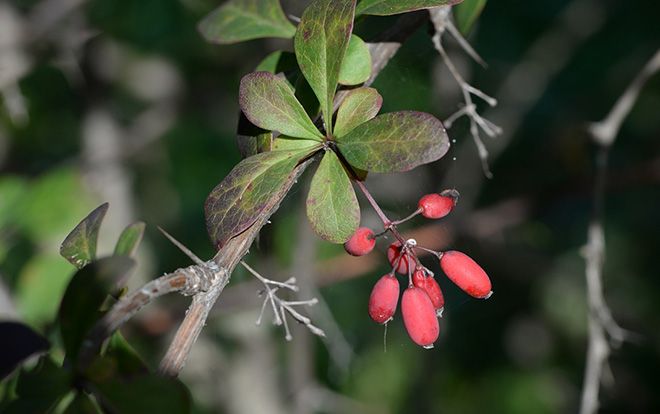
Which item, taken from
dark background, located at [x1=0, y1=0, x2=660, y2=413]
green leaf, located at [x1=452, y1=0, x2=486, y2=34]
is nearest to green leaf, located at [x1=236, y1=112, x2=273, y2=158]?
green leaf, located at [x1=452, y1=0, x2=486, y2=34]

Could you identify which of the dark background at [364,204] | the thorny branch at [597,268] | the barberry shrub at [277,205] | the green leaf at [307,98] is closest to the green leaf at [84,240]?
the barberry shrub at [277,205]

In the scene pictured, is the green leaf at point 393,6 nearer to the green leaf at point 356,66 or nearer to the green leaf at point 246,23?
the green leaf at point 356,66

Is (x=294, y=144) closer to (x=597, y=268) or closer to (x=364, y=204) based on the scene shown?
(x=597, y=268)

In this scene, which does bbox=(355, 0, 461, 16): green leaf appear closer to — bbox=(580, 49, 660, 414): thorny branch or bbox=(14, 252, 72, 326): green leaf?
bbox=(580, 49, 660, 414): thorny branch

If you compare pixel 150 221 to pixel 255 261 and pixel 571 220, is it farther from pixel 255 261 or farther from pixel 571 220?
pixel 571 220

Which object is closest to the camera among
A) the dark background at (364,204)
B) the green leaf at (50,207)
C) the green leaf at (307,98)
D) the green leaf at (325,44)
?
the green leaf at (325,44)

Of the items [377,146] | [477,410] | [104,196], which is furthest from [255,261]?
[377,146]
